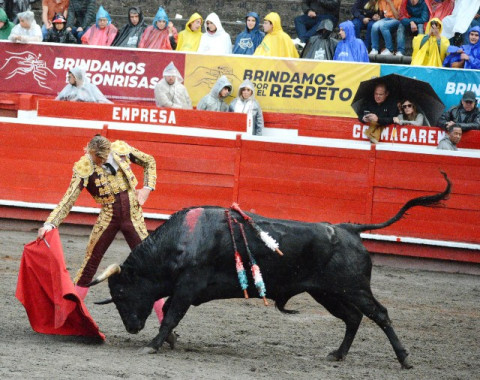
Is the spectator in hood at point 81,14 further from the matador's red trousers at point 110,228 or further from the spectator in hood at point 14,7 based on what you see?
the matador's red trousers at point 110,228

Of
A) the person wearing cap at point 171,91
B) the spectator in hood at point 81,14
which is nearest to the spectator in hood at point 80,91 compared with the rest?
the person wearing cap at point 171,91

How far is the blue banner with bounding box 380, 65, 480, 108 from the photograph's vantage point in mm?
10758

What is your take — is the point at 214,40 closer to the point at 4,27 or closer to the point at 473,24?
the point at 4,27

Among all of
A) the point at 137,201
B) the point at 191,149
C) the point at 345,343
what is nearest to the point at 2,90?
the point at 191,149

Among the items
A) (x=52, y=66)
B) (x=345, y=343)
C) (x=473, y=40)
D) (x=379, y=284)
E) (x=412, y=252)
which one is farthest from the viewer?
(x=52, y=66)

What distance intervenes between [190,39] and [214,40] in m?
0.38

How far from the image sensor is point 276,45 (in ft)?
38.9

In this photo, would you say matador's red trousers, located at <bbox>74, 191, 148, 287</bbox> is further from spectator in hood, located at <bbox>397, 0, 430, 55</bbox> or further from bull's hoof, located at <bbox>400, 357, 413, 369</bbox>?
spectator in hood, located at <bbox>397, 0, 430, 55</bbox>

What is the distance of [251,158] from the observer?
1074cm

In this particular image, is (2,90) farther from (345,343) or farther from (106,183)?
(345,343)

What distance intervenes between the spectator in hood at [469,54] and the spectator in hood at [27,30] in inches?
194

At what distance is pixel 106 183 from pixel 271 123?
17.0 feet

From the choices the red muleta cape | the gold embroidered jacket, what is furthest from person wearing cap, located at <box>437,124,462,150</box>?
the red muleta cape

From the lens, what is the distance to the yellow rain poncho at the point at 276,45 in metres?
11.8
